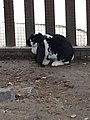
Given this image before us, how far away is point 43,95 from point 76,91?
0.41 meters

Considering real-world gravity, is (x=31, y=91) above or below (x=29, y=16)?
below

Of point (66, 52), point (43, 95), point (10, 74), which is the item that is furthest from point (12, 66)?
point (43, 95)

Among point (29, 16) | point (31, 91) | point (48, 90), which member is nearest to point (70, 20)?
point (29, 16)

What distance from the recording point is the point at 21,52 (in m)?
6.27

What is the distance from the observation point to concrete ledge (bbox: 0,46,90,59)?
243 inches

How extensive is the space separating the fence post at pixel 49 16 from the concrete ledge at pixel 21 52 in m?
0.44

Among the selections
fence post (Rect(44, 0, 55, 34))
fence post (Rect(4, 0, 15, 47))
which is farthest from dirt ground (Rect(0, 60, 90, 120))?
fence post (Rect(44, 0, 55, 34))

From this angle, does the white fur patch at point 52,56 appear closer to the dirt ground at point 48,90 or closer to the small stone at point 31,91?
the dirt ground at point 48,90

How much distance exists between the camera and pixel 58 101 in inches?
170

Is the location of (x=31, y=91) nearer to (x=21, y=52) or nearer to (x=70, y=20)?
(x=21, y=52)

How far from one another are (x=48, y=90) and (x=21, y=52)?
1679mm

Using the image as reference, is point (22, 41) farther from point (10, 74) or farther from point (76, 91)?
point (76, 91)

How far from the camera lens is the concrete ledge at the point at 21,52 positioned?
6180 mm

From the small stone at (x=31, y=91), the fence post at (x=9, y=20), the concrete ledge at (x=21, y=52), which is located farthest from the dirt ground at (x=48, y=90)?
the fence post at (x=9, y=20)
